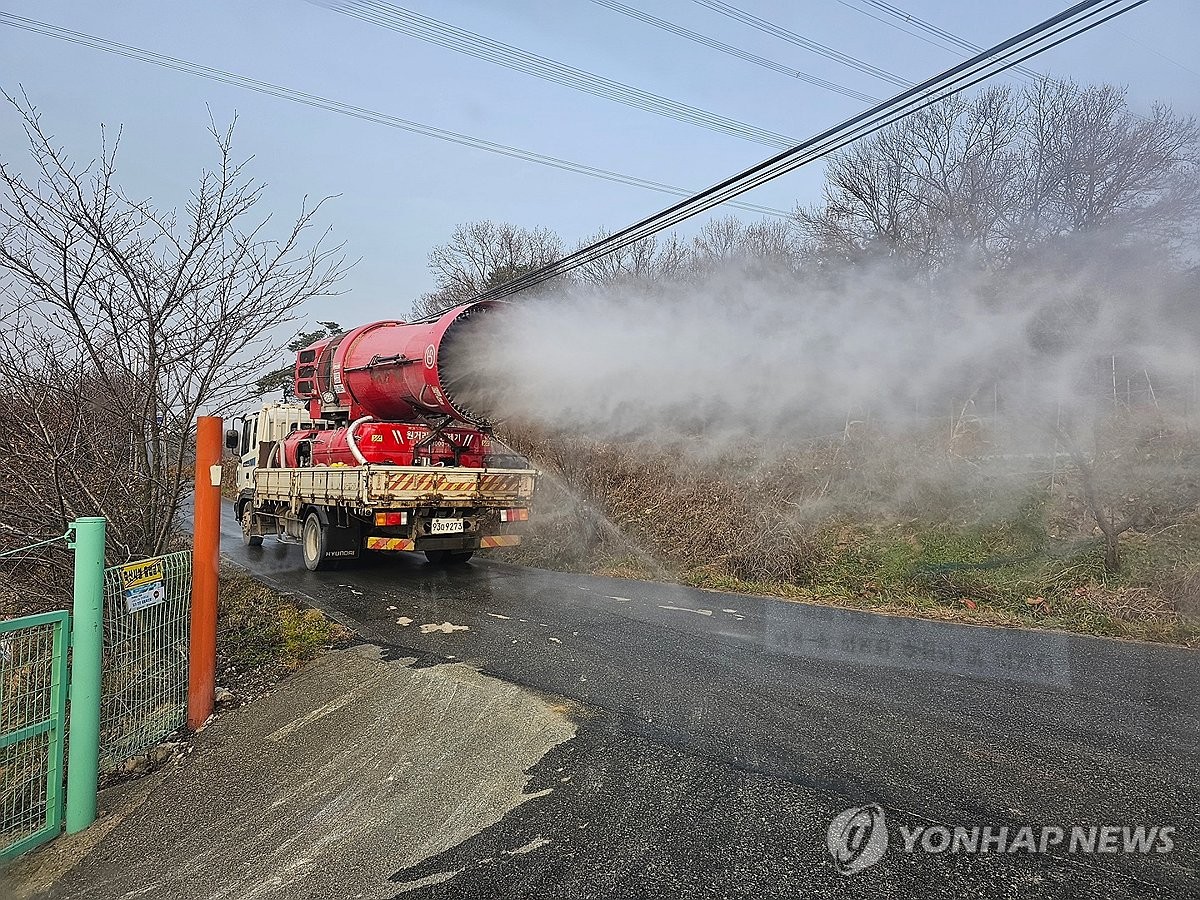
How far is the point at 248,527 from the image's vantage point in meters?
13.5

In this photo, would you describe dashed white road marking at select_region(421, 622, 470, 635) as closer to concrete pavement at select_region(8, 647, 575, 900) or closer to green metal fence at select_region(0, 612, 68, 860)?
concrete pavement at select_region(8, 647, 575, 900)

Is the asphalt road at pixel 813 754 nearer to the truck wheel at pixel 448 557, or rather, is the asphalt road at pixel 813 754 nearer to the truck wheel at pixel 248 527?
the truck wheel at pixel 448 557

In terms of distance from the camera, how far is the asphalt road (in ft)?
9.23

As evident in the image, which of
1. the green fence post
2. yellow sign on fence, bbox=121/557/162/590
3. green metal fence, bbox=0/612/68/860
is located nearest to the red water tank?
yellow sign on fence, bbox=121/557/162/590

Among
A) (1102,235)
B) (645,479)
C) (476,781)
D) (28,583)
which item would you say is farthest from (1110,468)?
→ (28,583)

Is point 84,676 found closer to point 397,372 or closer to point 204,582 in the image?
point 204,582

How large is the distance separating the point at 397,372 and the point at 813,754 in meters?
7.42

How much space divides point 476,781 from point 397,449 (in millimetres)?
6824

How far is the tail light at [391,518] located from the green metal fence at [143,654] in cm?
401

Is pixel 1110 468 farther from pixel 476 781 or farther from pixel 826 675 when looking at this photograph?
pixel 476 781

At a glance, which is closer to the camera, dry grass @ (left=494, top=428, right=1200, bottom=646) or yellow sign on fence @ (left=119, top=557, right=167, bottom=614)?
yellow sign on fence @ (left=119, top=557, right=167, bottom=614)

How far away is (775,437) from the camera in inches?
542

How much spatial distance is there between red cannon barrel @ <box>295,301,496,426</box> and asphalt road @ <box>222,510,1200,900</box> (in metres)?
3.18

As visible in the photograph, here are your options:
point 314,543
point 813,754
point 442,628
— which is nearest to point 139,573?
point 442,628
